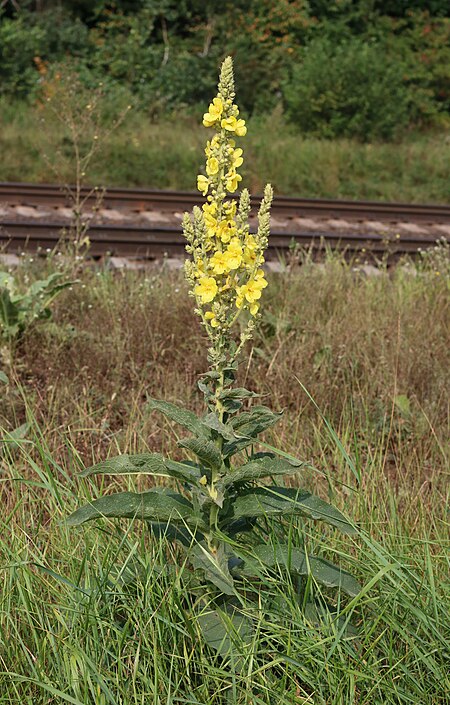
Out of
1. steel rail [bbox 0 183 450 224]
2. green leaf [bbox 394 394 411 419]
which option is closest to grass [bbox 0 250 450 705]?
green leaf [bbox 394 394 411 419]

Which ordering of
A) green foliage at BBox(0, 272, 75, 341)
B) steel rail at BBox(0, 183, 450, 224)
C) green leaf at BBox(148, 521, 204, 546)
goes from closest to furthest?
green leaf at BBox(148, 521, 204, 546)
green foliage at BBox(0, 272, 75, 341)
steel rail at BBox(0, 183, 450, 224)

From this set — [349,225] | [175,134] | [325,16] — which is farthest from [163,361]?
[325,16]

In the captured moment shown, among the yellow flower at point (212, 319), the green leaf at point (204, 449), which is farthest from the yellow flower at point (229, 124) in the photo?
the green leaf at point (204, 449)

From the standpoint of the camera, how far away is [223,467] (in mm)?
2922

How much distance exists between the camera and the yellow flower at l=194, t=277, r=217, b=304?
2.82 metres

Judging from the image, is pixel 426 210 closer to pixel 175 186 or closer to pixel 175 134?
pixel 175 186

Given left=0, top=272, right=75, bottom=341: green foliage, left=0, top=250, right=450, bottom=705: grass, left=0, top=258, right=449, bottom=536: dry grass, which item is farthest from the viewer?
left=0, top=272, right=75, bottom=341: green foliage

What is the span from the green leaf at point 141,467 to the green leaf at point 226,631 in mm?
409

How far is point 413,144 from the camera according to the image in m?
16.5

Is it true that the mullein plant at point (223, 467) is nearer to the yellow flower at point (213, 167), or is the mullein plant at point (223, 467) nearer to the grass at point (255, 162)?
the yellow flower at point (213, 167)

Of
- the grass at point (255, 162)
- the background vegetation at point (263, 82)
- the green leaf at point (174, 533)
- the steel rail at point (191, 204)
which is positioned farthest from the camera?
the background vegetation at point (263, 82)

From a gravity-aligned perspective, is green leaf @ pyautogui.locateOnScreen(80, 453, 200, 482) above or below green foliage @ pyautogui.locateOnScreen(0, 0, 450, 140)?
below

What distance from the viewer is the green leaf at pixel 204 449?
2707mm

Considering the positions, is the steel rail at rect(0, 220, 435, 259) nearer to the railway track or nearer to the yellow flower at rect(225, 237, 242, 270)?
the railway track
